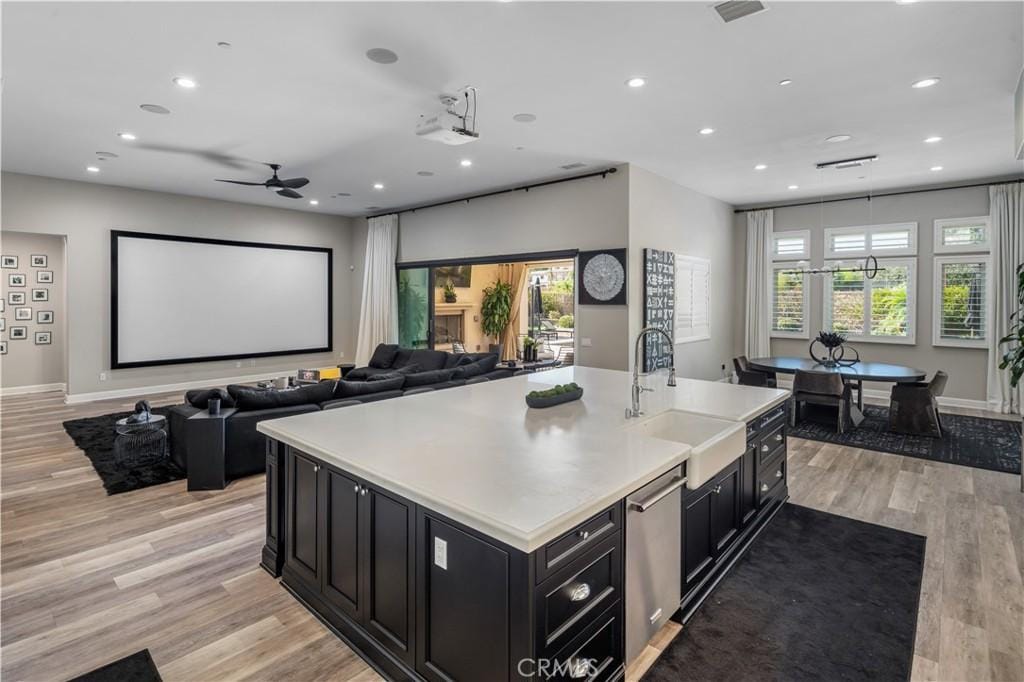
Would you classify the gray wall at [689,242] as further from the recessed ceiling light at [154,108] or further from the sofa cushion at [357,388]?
the recessed ceiling light at [154,108]

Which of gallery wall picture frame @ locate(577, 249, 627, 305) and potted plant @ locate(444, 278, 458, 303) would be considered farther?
potted plant @ locate(444, 278, 458, 303)

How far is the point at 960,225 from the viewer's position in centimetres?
720

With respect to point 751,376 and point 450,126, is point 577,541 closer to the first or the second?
point 450,126

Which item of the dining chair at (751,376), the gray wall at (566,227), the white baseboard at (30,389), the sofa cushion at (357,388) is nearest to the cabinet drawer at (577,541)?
the sofa cushion at (357,388)

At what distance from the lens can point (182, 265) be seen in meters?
8.36

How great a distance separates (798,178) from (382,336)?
7.48 m

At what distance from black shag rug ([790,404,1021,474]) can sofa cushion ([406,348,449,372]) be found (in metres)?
4.76

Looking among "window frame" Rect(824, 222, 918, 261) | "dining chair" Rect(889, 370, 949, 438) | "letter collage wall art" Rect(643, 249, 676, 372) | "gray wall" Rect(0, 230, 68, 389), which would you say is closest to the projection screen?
"gray wall" Rect(0, 230, 68, 389)

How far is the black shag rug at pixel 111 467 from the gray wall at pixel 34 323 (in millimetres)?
3037

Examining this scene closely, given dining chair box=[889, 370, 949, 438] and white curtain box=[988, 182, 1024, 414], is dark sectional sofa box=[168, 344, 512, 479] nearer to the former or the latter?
dining chair box=[889, 370, 949, 438]

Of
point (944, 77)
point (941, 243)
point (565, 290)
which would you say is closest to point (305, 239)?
point (565, 290)

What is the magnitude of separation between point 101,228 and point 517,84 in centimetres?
728

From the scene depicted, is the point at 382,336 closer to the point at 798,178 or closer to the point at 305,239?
the point at 305,239

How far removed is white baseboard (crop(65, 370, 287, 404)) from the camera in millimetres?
7488
